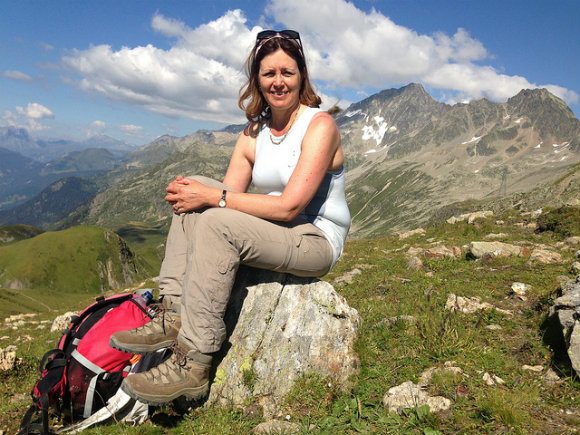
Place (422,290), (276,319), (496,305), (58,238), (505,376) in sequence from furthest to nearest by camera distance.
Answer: (58,238), (422,290), (496,305), (276,319), (505,376)

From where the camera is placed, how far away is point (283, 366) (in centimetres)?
667

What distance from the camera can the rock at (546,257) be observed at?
44.6 ft

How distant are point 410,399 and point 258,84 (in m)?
6.02

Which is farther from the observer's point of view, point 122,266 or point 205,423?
point 122,266

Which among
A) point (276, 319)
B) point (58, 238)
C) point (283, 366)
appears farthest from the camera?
point (58, 238)

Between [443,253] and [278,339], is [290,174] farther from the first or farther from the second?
[443,253]

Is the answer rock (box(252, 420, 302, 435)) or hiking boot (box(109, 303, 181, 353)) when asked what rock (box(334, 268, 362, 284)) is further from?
hiking boot (box(109, 303, 181, 353))

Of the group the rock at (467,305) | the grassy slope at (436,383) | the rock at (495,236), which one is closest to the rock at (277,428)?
the grassy slope at (436,383)

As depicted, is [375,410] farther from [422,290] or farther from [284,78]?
[422,290]

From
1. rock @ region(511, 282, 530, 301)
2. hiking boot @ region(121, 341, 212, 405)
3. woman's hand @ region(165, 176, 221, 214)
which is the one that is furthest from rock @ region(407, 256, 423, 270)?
hiking boot @ region(121, 341, 212, 405)

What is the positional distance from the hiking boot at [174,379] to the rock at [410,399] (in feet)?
9.36

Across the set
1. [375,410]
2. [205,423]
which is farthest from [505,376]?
[205,423]

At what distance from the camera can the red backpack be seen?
5.84 m

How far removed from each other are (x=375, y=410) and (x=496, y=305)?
18.1ft
